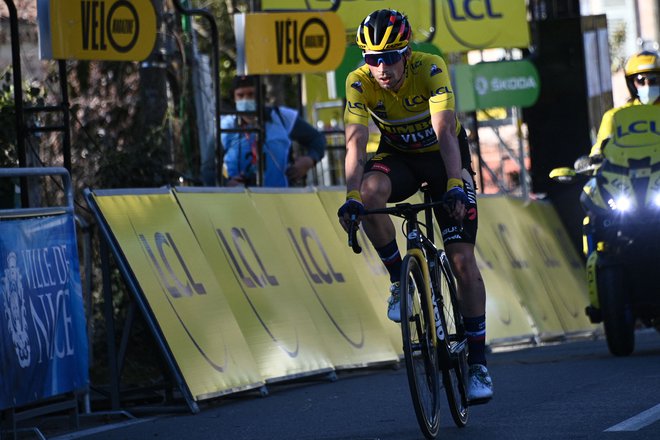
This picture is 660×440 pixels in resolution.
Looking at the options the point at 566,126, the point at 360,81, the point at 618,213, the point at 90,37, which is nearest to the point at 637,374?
the point at 618,213

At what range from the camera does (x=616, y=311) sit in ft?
38.1

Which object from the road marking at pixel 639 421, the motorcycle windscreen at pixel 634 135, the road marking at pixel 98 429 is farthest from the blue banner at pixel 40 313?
the motorcycle windscreen at pixel 634 135

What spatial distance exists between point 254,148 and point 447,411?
5.24 meters

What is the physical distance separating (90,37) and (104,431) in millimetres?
3202

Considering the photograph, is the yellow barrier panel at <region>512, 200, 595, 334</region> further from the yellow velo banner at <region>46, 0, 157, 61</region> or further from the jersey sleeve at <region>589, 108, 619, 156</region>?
the yellow velo banner at <region>46, 0, 157, 61</region>

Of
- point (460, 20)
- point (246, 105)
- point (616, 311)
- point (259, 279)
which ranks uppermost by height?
point (460, 20)

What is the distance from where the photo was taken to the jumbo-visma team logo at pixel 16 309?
26.9ft

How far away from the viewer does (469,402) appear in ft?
25.8

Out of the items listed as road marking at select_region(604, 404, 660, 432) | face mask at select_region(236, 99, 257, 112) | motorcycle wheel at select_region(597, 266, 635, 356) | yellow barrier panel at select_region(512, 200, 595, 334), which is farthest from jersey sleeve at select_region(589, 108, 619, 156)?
road marking at select_region(604, 404, 660, 432)

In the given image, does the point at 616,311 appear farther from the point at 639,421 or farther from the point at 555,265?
the point at 555,265

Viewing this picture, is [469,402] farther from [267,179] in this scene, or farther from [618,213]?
[267,179]

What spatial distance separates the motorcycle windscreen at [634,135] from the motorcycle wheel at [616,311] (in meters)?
0.86

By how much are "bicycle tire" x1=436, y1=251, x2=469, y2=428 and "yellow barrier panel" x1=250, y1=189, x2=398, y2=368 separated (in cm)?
323

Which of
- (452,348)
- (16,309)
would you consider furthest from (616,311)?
(16,309)
